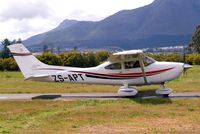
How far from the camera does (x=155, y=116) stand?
1691 centimetres

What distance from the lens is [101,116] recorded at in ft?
55.9

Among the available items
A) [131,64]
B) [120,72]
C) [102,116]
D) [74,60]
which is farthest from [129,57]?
[74,60]

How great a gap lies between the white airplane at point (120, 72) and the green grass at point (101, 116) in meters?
2.27

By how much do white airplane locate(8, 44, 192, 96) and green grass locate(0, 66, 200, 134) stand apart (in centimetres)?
227

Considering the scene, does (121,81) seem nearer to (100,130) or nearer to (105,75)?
(105,75)

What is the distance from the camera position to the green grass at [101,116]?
14.4 metres

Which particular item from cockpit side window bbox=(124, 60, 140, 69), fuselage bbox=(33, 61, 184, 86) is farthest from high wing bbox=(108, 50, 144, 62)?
fuselage bbox=(33, 61, 184, 86)

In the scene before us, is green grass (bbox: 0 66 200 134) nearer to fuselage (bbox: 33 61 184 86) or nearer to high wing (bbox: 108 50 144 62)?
fuselage (bbox: 33 61 184 86)

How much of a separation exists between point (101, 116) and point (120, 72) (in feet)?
24.0

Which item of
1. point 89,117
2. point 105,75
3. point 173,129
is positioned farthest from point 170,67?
point 173,129

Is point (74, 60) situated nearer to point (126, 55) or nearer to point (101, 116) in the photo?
point (126, 55)

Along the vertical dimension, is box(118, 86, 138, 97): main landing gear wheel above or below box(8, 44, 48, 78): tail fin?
below

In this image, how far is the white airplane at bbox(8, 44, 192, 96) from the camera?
23497 mm

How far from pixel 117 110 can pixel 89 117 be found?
6.35 ft
